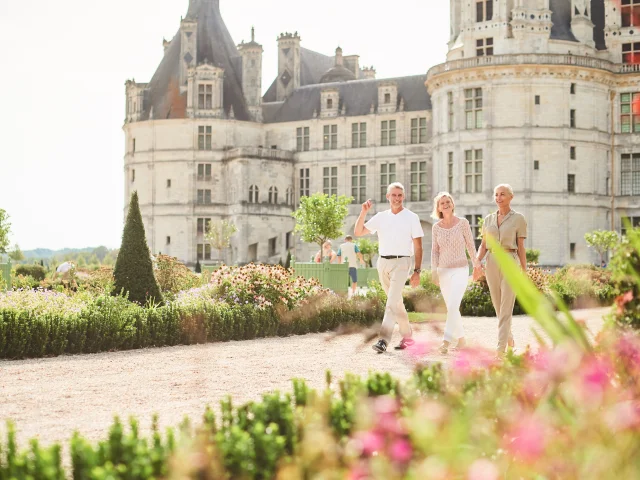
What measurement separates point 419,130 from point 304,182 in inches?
266

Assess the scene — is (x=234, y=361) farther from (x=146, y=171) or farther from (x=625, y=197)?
(x=146, y=171)

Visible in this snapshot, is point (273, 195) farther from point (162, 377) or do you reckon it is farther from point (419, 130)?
point (162, 377)

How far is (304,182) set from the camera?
4512 cm

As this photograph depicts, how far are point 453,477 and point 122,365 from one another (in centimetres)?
663

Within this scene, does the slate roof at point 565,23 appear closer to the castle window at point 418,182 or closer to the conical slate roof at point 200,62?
the castle window at point 418,182

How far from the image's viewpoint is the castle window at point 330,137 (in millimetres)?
44406

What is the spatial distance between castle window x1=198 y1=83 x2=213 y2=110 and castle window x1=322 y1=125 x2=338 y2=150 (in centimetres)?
614

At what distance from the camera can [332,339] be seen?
11.2m

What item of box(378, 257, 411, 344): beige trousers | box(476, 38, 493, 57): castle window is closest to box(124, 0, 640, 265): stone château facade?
box(476, 38, 493, 57): castle window

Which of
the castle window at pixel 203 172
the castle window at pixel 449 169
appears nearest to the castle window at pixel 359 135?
the castle window at pixel 449 169

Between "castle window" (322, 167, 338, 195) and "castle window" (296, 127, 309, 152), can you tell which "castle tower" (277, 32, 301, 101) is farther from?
"castle window" (322, 167, 338, 195)

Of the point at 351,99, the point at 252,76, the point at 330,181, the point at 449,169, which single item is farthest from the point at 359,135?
the point at 449,169

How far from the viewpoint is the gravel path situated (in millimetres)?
5723

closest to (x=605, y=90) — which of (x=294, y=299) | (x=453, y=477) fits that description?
(x=294, y=299)
